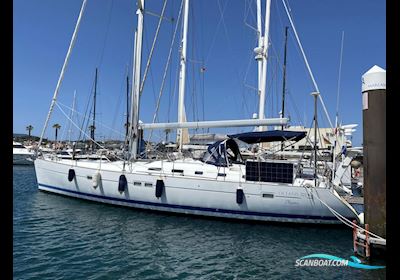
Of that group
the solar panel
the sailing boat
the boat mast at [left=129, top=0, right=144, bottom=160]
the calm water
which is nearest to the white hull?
the sailing boat

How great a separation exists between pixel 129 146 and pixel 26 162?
3387 cm

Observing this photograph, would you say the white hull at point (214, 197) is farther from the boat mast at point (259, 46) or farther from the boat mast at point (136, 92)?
the boat mast at point (259, 46)

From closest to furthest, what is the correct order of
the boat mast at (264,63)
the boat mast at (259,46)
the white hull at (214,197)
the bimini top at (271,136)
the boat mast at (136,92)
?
the white hull at (214,197)
the bimini top at (271,136)
the boat mast at (136,92)
the boat mast at (264,63)
the boat mast at (259,46)

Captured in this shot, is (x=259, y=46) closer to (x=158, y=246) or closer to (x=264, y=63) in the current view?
(x=264, y=63)

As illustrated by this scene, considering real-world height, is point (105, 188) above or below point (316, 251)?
above

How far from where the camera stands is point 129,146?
590 inches

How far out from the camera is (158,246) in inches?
348

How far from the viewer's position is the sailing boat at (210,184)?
1115cm

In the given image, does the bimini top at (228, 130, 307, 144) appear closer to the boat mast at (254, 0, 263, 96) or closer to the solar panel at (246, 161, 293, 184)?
the solar panel at (246, 161, 293, 184)

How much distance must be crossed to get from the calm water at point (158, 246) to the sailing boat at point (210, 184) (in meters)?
0.56

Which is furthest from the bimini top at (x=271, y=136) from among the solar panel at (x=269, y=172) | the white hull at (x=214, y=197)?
the white hull at (x=214, y=197)

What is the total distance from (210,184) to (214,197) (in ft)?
1.81
